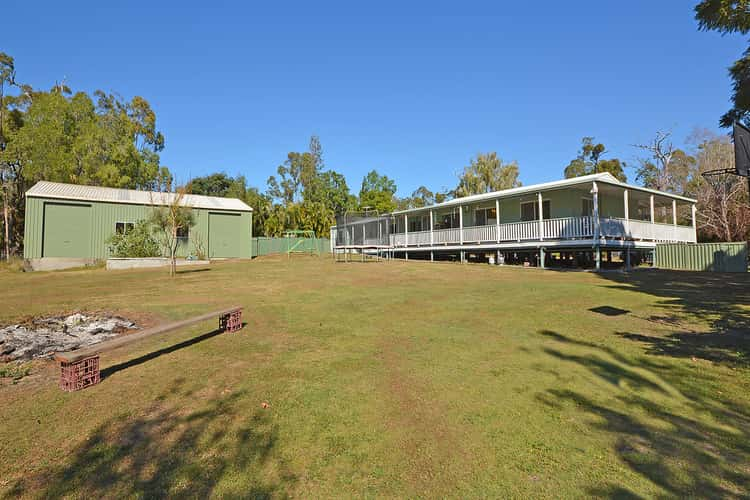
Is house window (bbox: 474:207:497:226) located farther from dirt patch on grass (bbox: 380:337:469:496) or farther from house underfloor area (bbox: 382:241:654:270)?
dirt patch on grass (bbox: 380:337:469:496)

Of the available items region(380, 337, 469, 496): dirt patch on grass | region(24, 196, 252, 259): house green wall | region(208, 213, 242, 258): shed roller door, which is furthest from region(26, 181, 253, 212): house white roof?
region(380, 337, 469, 496): dirt patch on grass

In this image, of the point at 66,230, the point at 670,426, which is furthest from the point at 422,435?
the point at 66,230

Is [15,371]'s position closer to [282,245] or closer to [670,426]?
[670,426]

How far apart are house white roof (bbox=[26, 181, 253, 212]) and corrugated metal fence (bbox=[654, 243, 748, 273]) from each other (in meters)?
24.8

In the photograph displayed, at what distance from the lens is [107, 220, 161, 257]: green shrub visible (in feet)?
69.9

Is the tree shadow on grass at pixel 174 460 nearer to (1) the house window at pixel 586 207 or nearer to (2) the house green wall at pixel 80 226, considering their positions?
(1) the house window at pixel 586 207

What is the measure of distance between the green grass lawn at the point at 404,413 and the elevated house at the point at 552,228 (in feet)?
35.6

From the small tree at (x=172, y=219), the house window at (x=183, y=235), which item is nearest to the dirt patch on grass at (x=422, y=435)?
the small tree at (x=172, y=219)

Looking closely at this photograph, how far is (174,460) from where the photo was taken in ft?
8.49

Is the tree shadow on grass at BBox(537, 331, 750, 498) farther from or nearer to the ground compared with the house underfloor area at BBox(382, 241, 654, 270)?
nearer to the ground

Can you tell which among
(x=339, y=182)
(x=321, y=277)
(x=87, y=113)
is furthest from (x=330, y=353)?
(x=339, y=182)

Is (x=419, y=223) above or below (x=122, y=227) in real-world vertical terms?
above

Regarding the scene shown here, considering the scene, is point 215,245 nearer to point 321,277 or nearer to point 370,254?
point 370,254

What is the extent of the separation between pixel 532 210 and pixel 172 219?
18537 mm
